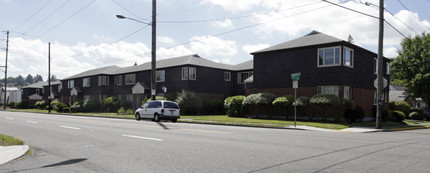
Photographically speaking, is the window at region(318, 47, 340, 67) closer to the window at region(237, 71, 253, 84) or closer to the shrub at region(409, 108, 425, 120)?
the window at region(237, 71, 253, 84)

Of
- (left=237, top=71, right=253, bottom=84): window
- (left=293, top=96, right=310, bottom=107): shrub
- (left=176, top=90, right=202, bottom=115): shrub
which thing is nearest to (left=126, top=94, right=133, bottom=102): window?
(left=176, top=90, right=202, bottom=115): shrub

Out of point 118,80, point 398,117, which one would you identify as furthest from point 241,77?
point 118,80

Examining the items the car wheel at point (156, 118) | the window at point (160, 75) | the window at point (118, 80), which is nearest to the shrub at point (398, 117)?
the car wheel at point (156, 118)

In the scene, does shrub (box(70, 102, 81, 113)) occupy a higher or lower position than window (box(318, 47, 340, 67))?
lower

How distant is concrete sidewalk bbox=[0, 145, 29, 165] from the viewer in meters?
7.97

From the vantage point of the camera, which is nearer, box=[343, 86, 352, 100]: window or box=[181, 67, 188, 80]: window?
box=[343, 86, 352, 100]: window

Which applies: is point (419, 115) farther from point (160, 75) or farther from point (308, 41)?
point (160, 75)

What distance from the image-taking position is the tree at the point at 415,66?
42831 millimetres

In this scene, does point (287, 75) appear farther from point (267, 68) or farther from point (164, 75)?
point (164, 75)

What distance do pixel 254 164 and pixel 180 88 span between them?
32432mm

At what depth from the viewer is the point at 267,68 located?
29.2 metres

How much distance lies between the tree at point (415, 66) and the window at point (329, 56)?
2442cm

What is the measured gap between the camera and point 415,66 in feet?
147

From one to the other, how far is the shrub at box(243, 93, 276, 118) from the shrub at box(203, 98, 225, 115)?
8.83 metres
